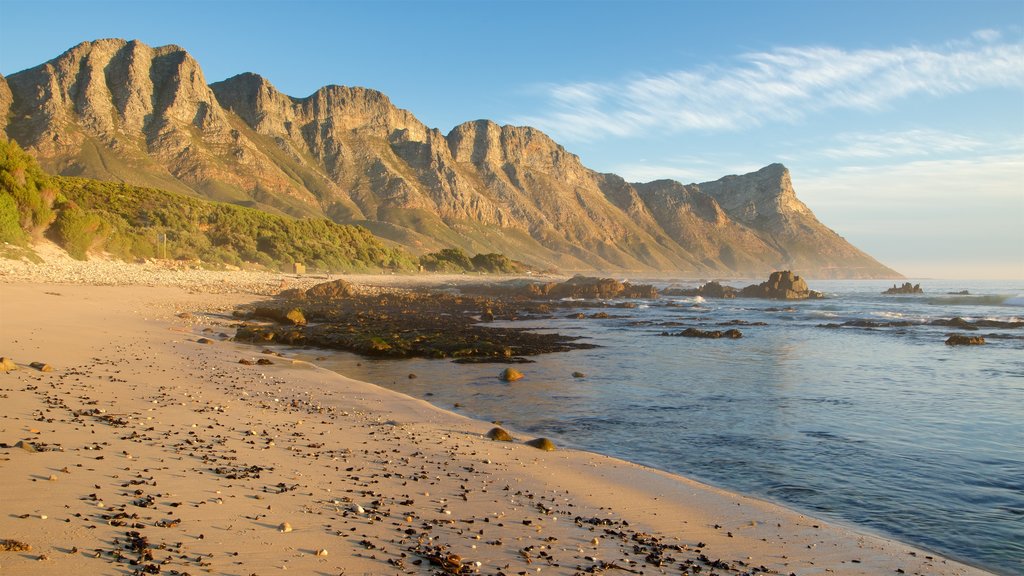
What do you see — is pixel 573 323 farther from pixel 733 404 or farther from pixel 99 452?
pixel 99 452

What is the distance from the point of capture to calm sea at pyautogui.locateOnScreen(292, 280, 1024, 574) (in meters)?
7.88

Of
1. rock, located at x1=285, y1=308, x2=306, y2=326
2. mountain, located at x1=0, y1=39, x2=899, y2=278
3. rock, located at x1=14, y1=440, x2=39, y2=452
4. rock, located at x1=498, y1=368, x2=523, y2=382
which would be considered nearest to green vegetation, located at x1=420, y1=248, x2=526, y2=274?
mountain, located at x1=0, y1=39, x2=899, y2=278

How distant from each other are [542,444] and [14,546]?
6666 millimetres

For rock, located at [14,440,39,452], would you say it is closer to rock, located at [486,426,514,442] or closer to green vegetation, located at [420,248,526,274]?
rock, located at [486,426,514,442]

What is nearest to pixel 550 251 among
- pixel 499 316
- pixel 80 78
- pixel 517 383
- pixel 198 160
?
pixel 198 160

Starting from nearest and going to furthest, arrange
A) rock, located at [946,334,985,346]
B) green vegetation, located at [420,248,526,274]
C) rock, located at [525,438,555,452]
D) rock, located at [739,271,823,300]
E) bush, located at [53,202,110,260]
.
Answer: rock, located at [525,438,555,452] < rock, located at [946,334,985,346] < bush, located at [53,202,110,260] < rock, located at [739,271,823,300] < green vegetation, located at [420,248,526,274]

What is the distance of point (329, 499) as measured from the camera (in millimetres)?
6258

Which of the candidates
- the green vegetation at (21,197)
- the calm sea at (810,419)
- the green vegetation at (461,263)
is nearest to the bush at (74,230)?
the green vegetation at (21,197)

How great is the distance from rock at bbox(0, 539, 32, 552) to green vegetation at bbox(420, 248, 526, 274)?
98.4m

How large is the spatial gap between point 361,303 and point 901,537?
33800 mm

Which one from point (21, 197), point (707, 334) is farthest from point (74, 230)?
point (707, 334)

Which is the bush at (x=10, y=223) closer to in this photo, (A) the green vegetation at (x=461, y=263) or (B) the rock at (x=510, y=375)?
(B) the rock at (x=510, y=375)

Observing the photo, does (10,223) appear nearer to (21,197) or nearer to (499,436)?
(21,197)

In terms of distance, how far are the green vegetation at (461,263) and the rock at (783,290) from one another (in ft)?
159
